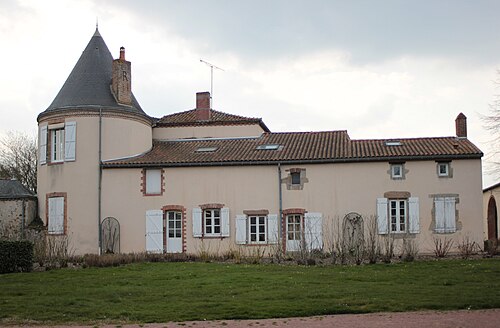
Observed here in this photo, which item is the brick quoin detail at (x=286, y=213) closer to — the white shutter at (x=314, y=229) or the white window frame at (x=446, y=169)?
the white shutter at (x=314, y=229)

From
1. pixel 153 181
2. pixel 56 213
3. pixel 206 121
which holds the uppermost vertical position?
pixel 206 121

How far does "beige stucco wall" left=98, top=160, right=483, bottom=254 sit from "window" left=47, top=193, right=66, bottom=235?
165 centimetres

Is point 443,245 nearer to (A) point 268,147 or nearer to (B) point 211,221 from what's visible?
(A) point 268,147

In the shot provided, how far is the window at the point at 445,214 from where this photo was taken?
1041 inches

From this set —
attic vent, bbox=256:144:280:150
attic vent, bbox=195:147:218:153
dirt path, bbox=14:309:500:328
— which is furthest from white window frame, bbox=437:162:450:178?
dirt path, bbox=14:309:500:328

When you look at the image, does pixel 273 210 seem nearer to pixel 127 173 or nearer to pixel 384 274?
pixel 127 173

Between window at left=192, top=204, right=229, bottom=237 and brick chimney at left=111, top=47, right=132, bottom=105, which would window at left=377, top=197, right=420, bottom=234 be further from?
brick chimney at left=111, top=47, right=132, bottom=105

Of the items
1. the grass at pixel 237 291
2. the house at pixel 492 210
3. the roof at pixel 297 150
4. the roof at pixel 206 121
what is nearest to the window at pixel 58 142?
the roof at pixel 297 150

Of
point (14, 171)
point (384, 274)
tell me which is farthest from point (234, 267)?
point (14, 171)

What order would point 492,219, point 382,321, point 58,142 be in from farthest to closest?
point 492,219
point 58,142
point 382,321

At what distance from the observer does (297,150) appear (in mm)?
28578

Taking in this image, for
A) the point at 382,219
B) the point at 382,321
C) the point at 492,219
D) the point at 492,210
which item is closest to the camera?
the point at 382,321

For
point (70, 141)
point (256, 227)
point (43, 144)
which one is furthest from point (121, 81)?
point (256, 227)

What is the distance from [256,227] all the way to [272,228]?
662 millimetres
